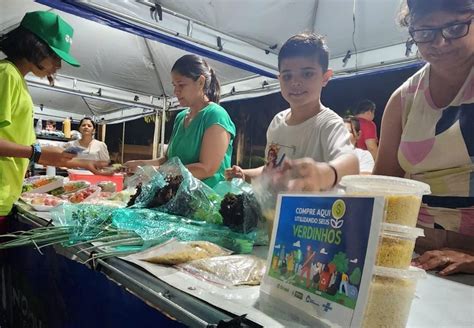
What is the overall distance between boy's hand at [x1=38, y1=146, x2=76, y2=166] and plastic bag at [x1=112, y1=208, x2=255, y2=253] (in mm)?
593

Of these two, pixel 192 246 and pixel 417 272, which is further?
pixel 192 246

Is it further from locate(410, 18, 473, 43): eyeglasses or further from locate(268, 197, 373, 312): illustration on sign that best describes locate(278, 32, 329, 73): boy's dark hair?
locate(268, 197, 373, 312): illustration on sign

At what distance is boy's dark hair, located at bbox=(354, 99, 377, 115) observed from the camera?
2.72 metres

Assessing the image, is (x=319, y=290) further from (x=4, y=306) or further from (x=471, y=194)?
(x=4, y=306)

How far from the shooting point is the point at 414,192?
0.51 metres

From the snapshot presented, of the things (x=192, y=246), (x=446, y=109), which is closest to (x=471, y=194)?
(x=446, y=109)

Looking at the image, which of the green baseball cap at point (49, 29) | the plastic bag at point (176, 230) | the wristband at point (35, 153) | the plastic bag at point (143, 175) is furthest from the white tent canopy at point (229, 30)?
the plastic bag at point (176, 230)

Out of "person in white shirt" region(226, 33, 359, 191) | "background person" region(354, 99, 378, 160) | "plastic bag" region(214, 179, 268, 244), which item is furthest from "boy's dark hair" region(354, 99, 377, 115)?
"plastic bag" region(214, 179, 268, 244)

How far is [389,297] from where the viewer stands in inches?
18.6

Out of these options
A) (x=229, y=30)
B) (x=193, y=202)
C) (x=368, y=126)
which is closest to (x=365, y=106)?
(x=368, y=126)

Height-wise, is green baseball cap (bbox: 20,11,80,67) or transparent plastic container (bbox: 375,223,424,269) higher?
green baseball cap (bbox: 20,11,80,67)

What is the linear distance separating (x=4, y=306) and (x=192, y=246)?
1466mm

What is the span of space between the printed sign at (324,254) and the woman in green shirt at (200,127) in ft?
2.98

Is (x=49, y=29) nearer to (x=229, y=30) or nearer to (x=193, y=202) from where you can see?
(x=193, y=202)
